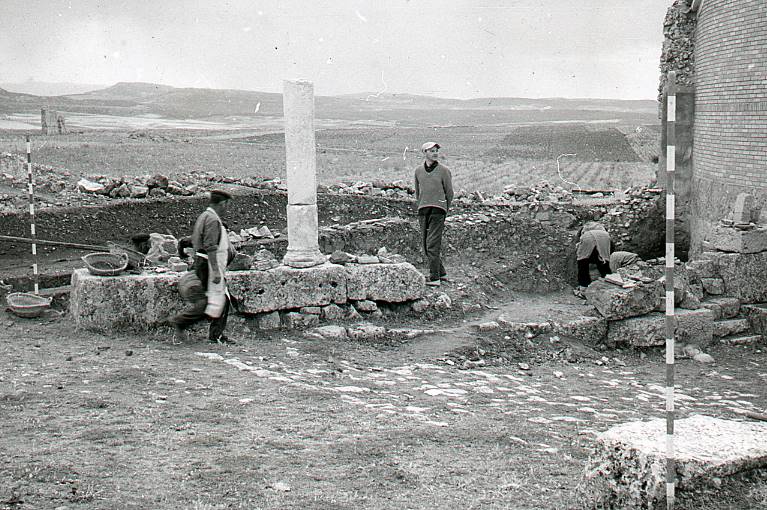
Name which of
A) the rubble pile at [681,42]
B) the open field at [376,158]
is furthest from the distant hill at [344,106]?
the rubble pile at [681,42]

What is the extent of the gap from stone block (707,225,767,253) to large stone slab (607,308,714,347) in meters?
1.34

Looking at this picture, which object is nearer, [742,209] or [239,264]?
[239,264]

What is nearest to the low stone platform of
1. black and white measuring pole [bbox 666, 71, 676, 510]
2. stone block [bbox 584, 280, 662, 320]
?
stone block [bbox 584, 280, 662, 320]

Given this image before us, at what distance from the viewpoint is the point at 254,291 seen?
9.51m

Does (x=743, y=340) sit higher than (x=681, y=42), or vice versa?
(x=681, y=42)

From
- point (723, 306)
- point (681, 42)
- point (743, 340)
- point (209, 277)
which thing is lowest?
point (743, 340)

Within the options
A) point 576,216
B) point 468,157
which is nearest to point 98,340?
point 576,216

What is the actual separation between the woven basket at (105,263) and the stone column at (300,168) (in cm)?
204

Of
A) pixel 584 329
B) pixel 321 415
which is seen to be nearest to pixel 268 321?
pixel 321 415

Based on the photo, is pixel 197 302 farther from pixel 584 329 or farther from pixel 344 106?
pixel 344 106

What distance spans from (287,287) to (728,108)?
9.09 meters

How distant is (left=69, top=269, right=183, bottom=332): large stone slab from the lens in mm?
8820

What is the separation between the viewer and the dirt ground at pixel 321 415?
188 inches

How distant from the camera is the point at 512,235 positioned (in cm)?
1459
